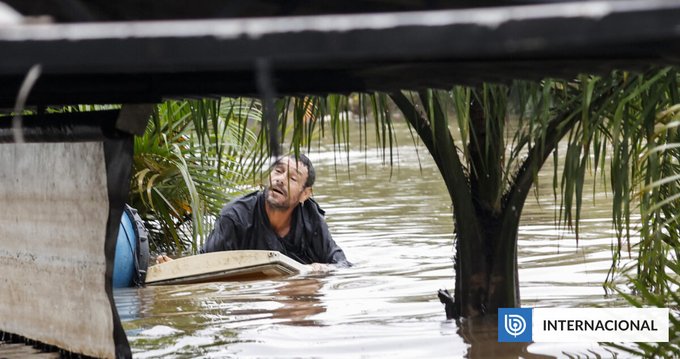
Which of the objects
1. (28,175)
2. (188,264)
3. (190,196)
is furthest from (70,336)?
(190,196)

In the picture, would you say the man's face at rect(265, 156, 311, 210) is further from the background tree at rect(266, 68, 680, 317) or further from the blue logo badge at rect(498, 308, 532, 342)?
the blue logo badge at rect(498, 308, 532, 342)

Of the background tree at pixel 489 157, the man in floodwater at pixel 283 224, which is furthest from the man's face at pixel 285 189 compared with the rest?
the background tree at pixel 489 157

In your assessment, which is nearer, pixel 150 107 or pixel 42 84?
pixel 42 84

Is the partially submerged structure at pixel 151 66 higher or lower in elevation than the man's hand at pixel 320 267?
higher

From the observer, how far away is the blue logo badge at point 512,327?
5.68m

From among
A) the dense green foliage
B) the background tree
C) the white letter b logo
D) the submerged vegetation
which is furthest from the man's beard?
the white letter b logo

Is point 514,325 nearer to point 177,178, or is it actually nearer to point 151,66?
point 151,66

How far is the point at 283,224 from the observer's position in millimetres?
9336

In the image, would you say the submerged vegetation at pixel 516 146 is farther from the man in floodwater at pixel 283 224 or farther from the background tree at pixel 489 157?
the man in floodwater at pixel 283 224

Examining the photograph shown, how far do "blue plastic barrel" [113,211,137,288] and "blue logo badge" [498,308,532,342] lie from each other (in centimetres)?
354

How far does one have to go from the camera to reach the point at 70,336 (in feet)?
17.4

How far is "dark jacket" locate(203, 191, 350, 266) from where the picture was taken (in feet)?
29.8

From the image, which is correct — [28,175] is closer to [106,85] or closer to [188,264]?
[106,85]

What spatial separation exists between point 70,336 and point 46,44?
3.37 meters
